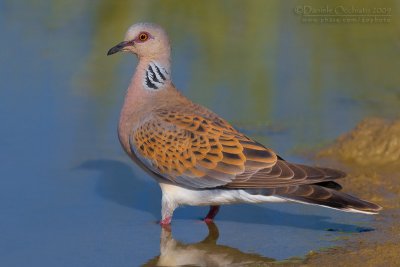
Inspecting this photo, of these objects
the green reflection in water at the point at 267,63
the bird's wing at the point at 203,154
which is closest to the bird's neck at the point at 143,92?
the bird's wing at the point at 203,154

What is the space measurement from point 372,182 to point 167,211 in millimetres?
1728

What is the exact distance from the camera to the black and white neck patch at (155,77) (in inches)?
314

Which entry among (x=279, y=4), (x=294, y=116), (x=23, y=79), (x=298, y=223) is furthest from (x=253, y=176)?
(x=279, y=4)

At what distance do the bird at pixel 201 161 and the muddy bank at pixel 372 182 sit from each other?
0.28 m

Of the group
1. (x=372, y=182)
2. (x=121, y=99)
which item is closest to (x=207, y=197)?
(x=372, y=182)

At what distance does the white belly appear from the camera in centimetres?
733

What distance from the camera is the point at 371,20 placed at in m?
12.6

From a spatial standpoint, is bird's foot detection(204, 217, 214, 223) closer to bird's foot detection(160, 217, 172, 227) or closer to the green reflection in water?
bird's foot detection(160, 217, 172, 227)

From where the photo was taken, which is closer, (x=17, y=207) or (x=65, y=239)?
(x=65, y=239)

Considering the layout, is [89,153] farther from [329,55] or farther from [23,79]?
[329,55]

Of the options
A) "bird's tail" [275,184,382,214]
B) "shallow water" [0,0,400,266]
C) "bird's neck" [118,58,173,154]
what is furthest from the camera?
"bird's neck" [118,58,173,154]

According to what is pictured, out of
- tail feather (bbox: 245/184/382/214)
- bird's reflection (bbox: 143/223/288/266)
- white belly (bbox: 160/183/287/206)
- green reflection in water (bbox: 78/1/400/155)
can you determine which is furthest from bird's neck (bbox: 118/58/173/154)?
green reflection in water (bbox: 78/1/400/155)

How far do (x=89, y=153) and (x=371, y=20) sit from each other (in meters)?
4.95

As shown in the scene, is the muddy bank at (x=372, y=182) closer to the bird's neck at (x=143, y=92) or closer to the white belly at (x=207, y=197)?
the white belly at (x=207, y=197)
